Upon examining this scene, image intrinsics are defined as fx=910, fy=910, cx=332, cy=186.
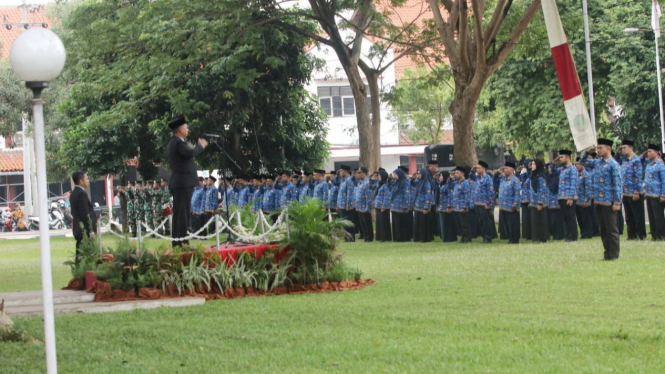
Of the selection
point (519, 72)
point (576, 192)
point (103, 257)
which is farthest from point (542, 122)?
point (103, 257)

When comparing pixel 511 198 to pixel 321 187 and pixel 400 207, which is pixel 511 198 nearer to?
pixel 400 207

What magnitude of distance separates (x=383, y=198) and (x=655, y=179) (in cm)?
731

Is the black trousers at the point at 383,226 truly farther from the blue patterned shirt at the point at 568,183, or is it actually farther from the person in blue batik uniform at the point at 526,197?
the blue patterned shirt at the point at 568,183

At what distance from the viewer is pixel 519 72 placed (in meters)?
37.4

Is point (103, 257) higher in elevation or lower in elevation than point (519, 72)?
lower

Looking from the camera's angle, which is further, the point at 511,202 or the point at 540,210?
the point at 511,202

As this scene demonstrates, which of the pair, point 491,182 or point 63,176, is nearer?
point 491,182

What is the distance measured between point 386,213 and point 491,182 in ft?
12.0

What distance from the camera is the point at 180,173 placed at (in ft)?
41.9

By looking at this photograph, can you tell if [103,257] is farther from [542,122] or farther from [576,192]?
[542,122]

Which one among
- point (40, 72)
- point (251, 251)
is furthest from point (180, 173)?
point (40, 72)

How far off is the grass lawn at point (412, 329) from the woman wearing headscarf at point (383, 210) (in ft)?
29.5

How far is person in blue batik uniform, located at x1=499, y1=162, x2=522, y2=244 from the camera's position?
18.7 meters

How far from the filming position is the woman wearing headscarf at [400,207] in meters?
21.8
